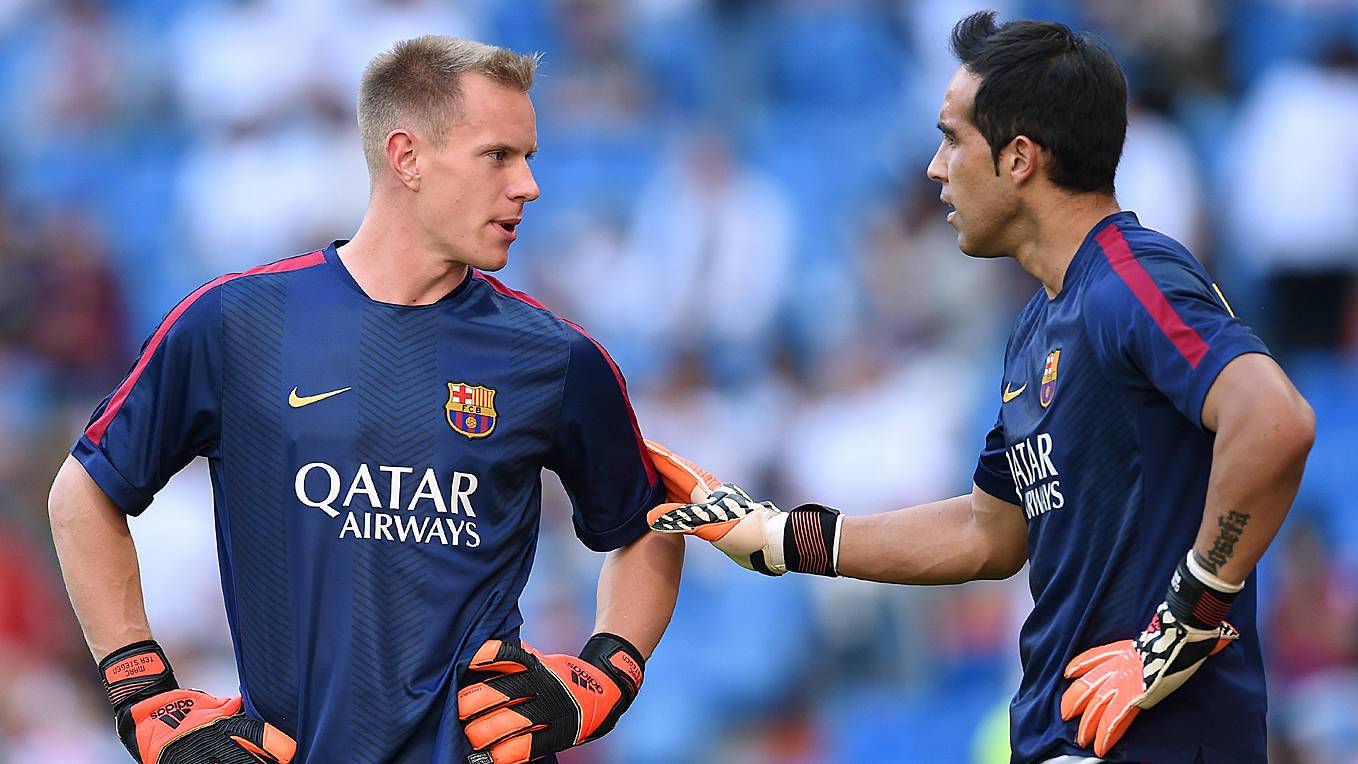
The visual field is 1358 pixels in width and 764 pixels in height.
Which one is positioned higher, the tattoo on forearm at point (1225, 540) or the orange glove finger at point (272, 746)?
the tattoo on forearm at point (1225, 540)

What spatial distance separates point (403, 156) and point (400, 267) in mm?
285

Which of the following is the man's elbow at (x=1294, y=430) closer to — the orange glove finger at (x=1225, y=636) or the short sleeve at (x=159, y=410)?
the orange glove finger at (x=1225, y=636)

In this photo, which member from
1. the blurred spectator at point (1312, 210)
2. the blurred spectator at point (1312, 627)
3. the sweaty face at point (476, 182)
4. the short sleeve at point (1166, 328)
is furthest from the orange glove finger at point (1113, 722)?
the blurred spectator at point (1312, 210)

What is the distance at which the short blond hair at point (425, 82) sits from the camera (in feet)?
14.5

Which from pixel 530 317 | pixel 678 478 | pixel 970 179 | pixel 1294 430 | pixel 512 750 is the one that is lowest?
pixel 512 750

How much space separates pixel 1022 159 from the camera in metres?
4.33

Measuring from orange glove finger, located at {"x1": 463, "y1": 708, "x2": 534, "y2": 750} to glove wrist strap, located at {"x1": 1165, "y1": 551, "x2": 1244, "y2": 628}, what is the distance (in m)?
1.48

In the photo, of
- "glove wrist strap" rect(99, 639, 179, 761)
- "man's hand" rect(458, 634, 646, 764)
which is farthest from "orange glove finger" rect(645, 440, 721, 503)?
"glove wrist strap" rect(99, 639, 179, 761)

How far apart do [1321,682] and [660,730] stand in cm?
313

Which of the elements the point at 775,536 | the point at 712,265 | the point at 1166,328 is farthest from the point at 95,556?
the point at 712,265

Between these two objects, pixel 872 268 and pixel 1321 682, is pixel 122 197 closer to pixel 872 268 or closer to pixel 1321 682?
pixel 872 268

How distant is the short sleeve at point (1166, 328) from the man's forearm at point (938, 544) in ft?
2.95

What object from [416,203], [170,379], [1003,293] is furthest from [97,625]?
[1003,293]

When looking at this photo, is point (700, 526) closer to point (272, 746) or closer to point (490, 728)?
point (490, 728)
